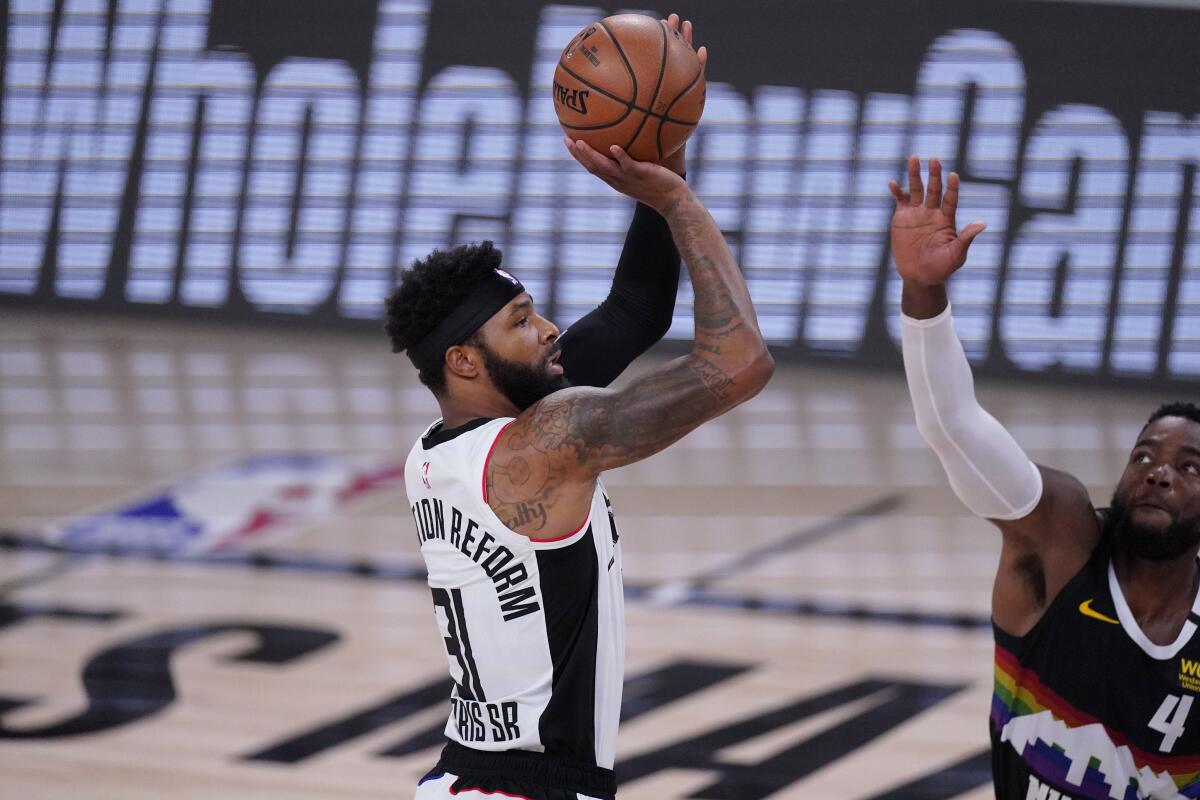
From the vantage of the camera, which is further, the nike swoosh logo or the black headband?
the nike swoosh logo

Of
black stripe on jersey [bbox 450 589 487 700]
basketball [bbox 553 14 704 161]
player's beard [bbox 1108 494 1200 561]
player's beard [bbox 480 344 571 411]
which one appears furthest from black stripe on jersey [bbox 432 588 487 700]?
player's beard [bbox 1108 494 1200 561]

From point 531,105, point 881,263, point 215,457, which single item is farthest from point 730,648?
point 531,105

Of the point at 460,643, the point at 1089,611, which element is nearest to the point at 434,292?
the point at 460,643

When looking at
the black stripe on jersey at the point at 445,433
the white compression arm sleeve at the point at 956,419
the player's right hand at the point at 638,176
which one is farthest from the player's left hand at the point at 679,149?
the black stripe on jersey at the point at 445,433

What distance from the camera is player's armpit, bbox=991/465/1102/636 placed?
3.34 meters

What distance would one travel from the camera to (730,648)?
687cm

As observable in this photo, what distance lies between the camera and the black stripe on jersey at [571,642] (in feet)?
9.57

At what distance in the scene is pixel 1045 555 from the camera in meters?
3.37

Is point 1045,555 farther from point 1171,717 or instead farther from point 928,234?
point 928,234

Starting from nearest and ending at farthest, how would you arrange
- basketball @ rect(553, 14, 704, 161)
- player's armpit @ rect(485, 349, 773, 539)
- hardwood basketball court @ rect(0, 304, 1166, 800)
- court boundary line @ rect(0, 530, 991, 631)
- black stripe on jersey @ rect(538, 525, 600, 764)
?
1. player's armpit @ rect(485, 349, 773, 539)
2. black stripe on jersey @ rect(538, 525, 600, 764)
3. basketball @ rect(553, 14, 704, 161)
4. hardwood basketball court @ rect(0, 304, 1166, 800)
5. court boundary line @ rect(0, 530, 991, 631)

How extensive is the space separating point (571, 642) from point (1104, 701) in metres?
1.38

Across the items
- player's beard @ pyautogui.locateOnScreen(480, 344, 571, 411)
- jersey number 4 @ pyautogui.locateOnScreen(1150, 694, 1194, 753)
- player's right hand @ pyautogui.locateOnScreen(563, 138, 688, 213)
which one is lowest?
jersey number 4 @ pyautogui.locateOnScreen(1150, 694, 1194, 753)

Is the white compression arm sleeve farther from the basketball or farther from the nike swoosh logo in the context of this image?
the basketball

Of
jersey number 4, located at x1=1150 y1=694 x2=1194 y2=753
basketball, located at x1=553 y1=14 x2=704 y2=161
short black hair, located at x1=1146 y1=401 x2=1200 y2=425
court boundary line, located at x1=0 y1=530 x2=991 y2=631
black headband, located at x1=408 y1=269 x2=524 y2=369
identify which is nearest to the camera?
black headband, located at x1=408 y1=269 x2=524 y2=369
